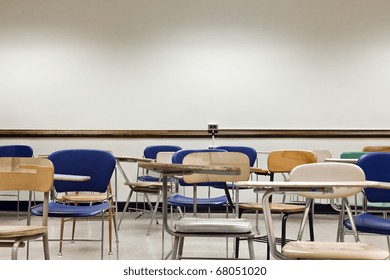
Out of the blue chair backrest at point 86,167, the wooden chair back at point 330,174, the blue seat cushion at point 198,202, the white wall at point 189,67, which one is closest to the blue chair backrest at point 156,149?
the white wall at point 189,67

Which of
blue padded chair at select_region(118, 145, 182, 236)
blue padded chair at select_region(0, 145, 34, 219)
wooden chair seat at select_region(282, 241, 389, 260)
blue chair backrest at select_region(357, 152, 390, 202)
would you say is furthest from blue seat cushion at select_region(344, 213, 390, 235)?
blue padded chair at select_region(0, 145, 34, 219)

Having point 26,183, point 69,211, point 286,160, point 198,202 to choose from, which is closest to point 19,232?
point 26,183

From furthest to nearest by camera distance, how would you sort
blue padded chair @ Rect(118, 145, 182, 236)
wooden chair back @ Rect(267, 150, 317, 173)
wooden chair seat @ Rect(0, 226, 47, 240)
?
blue padded chair @ Rect(118, 145, 182, 236)
wooden chair back @ Rect(267, 150, 317, 173)
wooden chair seat @ Rect(0, 226, 47, 240)

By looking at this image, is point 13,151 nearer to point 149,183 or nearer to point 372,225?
point 149,183

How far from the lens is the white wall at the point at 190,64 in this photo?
6332 millimetres

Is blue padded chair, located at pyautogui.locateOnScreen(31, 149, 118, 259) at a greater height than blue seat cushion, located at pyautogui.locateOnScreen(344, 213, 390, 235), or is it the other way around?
blue padded chair, located at pyautogui.locateOnScreen(31, 149, 118, 259)

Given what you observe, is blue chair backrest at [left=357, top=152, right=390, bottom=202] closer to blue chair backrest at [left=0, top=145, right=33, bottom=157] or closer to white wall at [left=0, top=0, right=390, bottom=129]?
white wall at [left=0, top=0, right=390, bottom=129]

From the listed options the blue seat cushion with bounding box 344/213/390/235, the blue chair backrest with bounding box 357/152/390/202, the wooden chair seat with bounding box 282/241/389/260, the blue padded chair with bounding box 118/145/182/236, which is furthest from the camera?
the blue padded chair with bounding box 118/145/182/236

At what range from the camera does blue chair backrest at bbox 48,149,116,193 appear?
134 inches

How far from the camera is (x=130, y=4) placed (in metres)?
6.49

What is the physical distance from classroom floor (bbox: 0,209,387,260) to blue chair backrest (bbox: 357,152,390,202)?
1.02m

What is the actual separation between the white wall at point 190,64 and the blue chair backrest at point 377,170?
3.19 metres
